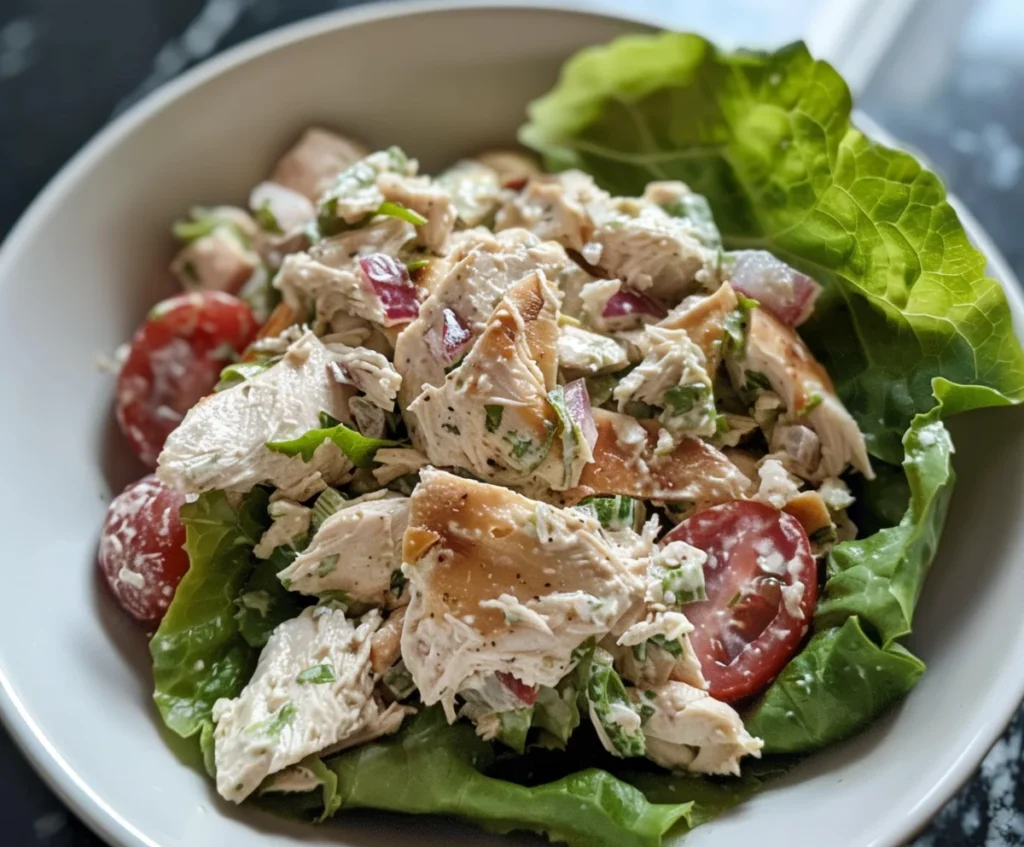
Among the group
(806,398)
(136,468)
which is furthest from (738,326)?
(136,468)

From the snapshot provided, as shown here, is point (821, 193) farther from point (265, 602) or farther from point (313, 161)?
point (265, 602)

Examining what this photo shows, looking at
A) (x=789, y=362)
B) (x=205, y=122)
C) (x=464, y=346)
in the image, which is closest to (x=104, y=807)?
(x=464, y=346)

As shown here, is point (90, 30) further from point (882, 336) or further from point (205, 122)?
point (882, 336)

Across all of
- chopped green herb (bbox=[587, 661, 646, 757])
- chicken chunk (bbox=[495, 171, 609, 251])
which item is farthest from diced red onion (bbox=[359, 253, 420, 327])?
chopped green herb (bbox=[587, 661, 646, 757])

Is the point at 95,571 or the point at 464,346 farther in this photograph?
the point at 95,571

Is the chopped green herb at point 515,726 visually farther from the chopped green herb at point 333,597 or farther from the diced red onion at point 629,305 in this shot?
the diced red onion at point 629,305
